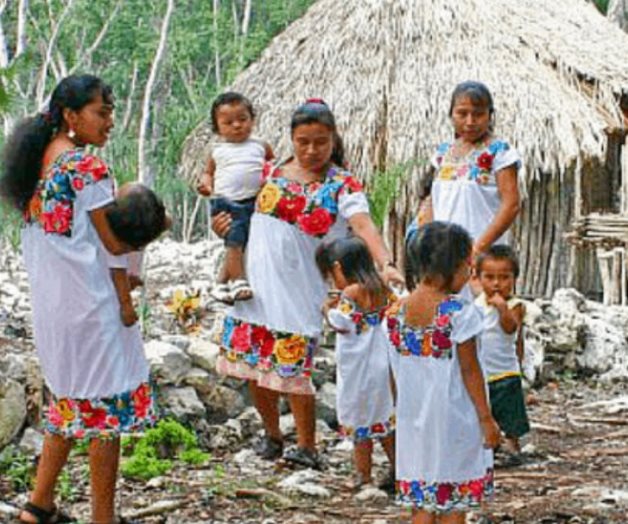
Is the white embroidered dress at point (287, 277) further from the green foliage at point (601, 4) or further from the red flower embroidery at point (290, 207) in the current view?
the green foliage at point (601, 4)

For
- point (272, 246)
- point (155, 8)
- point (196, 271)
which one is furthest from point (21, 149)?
point (155, 8)

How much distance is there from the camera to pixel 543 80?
1236cm

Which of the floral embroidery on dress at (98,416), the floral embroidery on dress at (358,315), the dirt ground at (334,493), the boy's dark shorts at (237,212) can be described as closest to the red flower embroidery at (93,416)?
the floral embroidery on dress at (98,416)

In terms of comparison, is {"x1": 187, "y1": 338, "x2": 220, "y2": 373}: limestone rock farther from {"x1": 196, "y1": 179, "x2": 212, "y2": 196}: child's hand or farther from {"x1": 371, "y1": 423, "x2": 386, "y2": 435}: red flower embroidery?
{"x1": 371, "y1": 423, "x2": 386, "y2": 435}: red flower embroidery

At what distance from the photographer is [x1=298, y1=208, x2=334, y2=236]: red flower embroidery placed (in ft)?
17.5

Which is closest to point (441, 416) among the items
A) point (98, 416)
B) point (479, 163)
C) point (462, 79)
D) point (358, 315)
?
point (98, 416)

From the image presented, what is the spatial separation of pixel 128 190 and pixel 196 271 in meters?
15.1

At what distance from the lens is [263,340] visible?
5512 millimetres

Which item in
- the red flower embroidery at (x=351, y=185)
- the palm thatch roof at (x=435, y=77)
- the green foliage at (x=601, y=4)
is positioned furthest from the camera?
the green foliage at (x=601, y=4)

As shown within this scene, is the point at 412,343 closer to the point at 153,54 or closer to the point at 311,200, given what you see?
the point at 311,200

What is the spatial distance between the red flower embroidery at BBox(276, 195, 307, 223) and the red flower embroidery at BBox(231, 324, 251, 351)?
55cm

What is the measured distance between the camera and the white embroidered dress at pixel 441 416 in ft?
12.7

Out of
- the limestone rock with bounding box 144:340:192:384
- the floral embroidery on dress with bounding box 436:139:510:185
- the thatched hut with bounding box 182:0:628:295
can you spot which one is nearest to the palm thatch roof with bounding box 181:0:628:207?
the thatched hut with bounding box 182:0:628:295

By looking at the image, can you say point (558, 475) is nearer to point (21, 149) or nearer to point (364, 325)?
point (364, 325)
